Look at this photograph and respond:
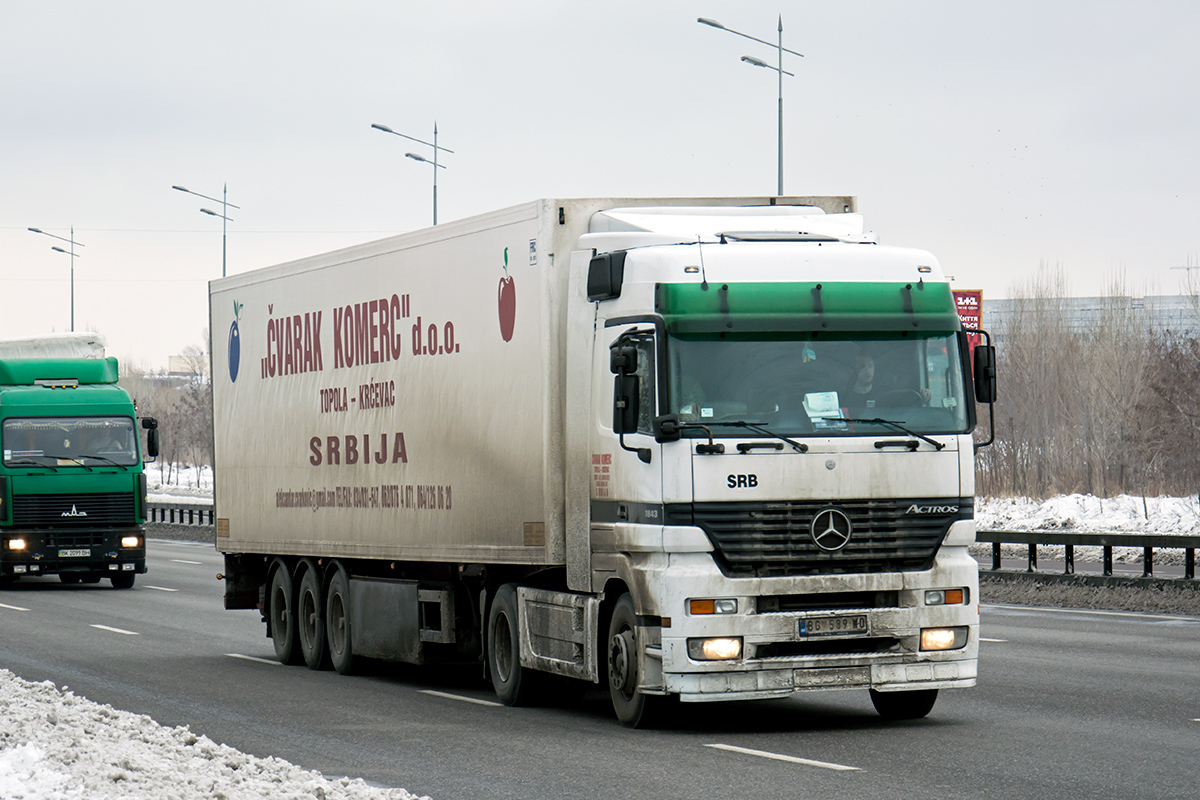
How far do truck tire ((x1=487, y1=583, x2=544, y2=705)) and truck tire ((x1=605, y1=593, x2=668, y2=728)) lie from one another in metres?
1.37

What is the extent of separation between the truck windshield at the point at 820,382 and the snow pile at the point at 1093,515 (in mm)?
20784

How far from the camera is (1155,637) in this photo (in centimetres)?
1830

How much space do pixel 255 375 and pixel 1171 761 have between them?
416 inches

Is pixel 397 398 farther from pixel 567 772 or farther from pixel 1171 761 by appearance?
pixel 1171 761

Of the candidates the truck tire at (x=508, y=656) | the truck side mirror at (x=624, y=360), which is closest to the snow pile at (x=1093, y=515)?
the truck tire at (x=508, y=656)

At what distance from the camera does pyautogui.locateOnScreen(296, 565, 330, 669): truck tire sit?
16.7 metres

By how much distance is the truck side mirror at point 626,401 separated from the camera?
11125 mm

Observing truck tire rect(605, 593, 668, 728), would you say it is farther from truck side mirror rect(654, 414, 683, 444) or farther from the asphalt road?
truck side mirror rect(654, 414, 683, 444)

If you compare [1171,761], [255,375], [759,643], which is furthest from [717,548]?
[255,375]

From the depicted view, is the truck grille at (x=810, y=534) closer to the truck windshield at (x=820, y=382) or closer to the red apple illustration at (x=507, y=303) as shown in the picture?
the truck windshield at (x=820, y=382)

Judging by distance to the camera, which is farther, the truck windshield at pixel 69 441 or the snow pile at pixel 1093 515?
the snow pile at pixel 1093 515

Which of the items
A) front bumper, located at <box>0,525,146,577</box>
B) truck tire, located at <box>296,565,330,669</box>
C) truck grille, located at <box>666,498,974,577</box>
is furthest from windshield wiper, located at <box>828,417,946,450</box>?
front bumper, located at <box>0,525,146,577</box>

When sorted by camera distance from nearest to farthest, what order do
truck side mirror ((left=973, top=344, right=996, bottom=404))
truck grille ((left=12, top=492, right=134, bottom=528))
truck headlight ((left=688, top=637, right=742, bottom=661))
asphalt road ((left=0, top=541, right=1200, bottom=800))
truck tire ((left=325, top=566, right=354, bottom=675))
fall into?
asphalt road ((left=0, top=541, right=1200, bottom=800)) < truck headlight ((left=688, top=637, right=742, bottom=661)) < truck side mirror ((left=973, top=344, right=996, bottom=404)) < truck tire ((left=325, top=566, right=354, bottom=675)) < truck grille ((left=12, top=492, right=134, bottom=528))

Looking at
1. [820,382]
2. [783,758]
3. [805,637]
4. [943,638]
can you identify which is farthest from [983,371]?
[783,758]
